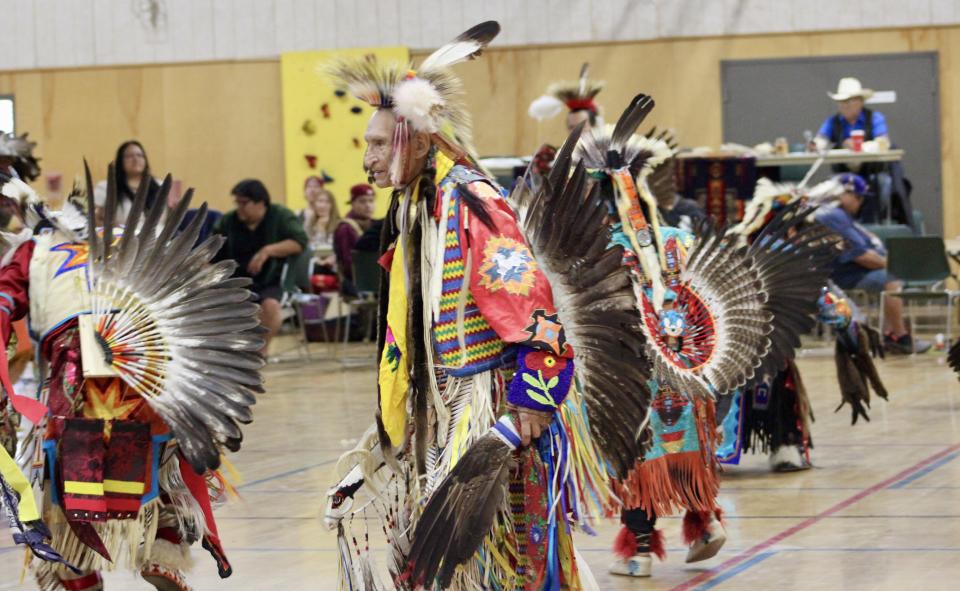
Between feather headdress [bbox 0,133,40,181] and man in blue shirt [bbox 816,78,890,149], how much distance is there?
7506 mm

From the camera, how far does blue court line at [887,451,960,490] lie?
485 cm

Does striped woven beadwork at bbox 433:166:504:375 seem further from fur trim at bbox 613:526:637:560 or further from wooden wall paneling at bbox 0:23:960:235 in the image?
wooden wall paneling at bbox 0:23:960:235

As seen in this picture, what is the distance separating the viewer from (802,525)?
4254 millimetres

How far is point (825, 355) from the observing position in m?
9.15

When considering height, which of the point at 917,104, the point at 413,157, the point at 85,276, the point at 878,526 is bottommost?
the point at 878,526

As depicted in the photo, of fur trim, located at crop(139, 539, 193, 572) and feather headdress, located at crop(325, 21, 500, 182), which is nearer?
feather headdress, located at crop(325, 21, 500, 182)

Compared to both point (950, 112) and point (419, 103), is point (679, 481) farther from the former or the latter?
point (950, 112)

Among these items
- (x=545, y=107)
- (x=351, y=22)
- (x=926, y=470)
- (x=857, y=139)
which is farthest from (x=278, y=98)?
(x=926, y=470)

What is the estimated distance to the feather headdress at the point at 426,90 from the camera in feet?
8.51

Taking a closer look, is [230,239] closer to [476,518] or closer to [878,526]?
[878,526]

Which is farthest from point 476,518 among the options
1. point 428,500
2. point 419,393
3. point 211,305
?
point 211,305

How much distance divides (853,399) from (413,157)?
123 inches

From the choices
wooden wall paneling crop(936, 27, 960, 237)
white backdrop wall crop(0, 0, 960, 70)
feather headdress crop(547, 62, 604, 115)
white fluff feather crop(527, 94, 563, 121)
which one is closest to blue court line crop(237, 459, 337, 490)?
feather headdress crop(547, 62, 604, 115)

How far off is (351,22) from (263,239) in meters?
4.48
